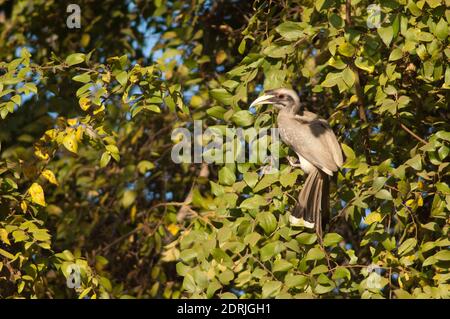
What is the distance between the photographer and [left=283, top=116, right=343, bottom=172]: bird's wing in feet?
13.0

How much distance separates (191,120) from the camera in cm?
511

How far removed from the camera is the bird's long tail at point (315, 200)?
364 cm

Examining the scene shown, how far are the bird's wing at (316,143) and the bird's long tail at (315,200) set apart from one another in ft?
0.26

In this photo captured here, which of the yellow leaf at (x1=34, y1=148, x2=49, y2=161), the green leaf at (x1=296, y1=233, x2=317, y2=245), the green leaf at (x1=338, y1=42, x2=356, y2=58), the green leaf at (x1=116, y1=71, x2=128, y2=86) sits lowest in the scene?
the green leaf at (x1=296, y1=233, x2=317, y2=245)

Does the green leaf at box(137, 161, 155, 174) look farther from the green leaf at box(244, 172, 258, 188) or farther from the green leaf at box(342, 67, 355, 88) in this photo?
the green leaf at box(342, 67, 355, 88)

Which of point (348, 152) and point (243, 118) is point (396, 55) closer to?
point (348, 152)

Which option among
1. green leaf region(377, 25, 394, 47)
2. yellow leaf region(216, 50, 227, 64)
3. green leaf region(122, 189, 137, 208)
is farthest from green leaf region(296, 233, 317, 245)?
yellow leaf region(216, 50, 227, 64)

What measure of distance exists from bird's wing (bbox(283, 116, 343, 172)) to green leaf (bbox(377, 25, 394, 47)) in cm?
67

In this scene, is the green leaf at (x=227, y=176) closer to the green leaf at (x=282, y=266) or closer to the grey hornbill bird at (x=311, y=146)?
the grey hornbill bird at (x=311, y=146)

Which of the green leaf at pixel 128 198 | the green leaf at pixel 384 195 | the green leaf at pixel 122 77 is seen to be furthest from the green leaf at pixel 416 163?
the green leaf at pixel 128 198

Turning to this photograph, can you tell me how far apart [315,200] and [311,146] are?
1.05ft

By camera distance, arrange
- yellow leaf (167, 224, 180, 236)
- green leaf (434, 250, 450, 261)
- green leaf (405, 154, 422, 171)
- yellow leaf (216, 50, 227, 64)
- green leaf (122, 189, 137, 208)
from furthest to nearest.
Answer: yellow leaf (216, 50, 227, 64) → green leaf (122, 189, 137, 208) → yellow leaf (167, 224, 180, 236) → green leaf (405, 154, 422, 171) → green leaf (434, 250, 450, 261)

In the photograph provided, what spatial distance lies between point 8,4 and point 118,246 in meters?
2.35

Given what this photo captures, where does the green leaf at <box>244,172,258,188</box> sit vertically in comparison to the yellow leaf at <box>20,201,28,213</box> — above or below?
above
